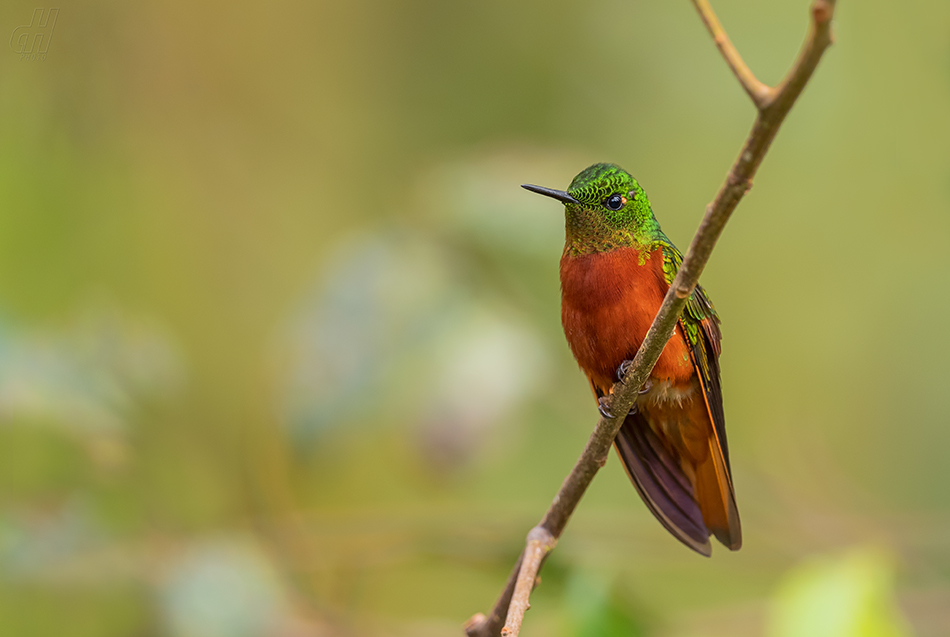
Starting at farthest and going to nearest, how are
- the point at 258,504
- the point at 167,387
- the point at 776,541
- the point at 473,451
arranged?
the point at 776,541
the point at 258,504
the point at 167,387
the point at 473,451

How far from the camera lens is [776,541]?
9.48 ft

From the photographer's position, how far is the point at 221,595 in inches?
80.7

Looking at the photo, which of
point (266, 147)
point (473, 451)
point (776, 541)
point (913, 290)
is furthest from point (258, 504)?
point (913, 290)

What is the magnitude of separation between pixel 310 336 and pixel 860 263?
147 inches

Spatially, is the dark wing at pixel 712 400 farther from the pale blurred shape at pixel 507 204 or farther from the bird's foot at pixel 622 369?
the pale blurred shape at pixel 507 204

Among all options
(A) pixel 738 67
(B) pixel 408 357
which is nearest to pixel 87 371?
(B) pixel 408 357

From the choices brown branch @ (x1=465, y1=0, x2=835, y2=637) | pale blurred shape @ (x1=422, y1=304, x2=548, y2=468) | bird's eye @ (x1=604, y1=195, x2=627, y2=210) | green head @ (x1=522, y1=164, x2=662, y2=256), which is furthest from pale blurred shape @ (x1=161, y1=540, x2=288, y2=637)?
bird's eye @ (x1=604, y1=195, x2=627, y2=210)

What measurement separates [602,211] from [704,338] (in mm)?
304

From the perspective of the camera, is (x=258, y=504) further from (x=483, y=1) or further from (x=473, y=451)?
(x=483, y=1)

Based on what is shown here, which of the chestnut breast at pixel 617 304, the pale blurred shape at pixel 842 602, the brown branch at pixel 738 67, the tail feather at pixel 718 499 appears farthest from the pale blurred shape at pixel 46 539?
the brown branch at pixel 738 67

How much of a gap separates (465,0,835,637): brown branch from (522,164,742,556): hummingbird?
197 mm

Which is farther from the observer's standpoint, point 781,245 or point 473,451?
point 781,245

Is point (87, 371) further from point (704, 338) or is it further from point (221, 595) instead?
point (704, 338)

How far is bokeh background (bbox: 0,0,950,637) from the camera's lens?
217cm
